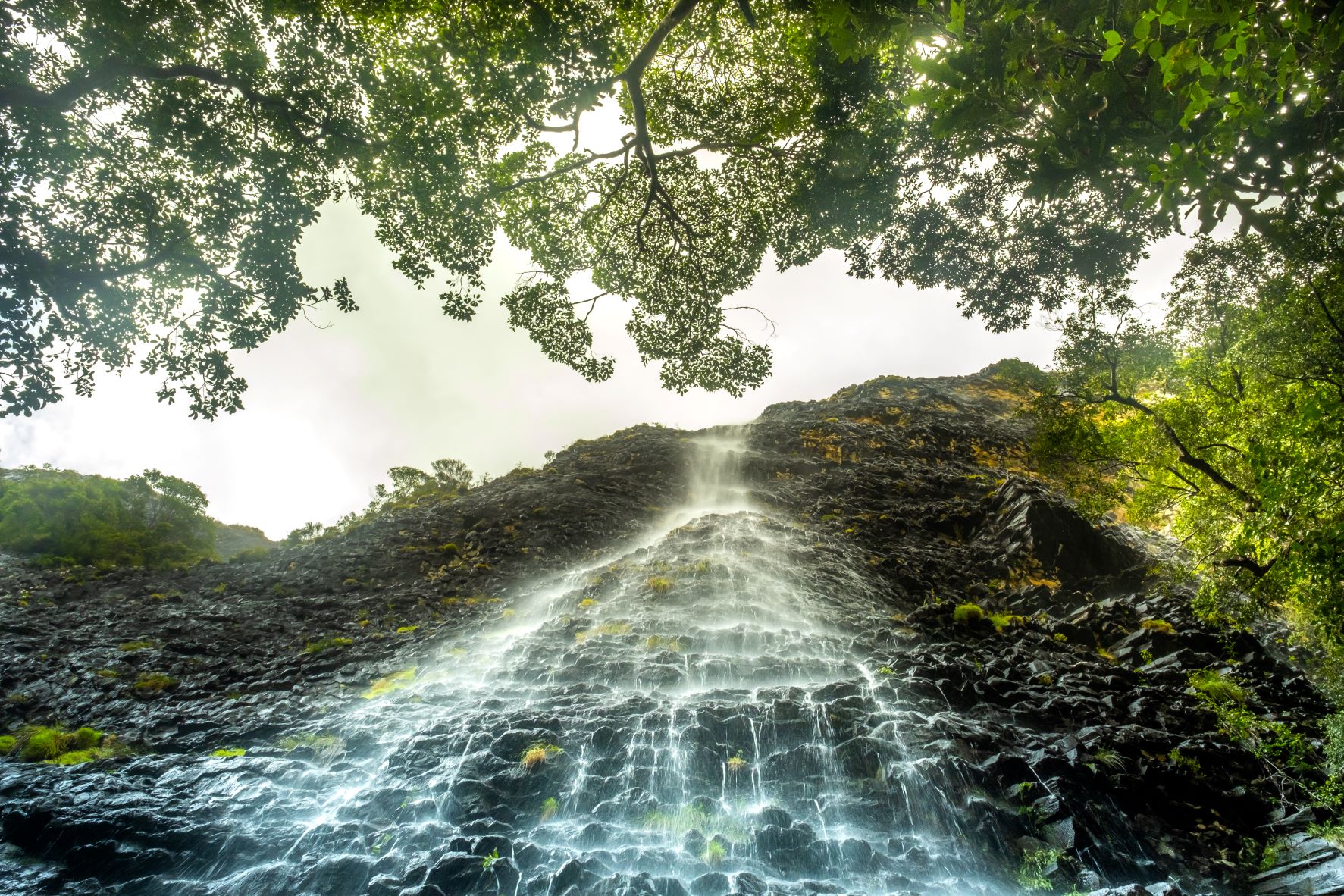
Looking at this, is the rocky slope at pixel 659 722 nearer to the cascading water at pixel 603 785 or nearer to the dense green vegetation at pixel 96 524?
the cascading water at pixel 603 785

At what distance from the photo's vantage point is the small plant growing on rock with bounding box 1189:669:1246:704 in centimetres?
1185

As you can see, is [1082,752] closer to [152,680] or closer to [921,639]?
[921,639]

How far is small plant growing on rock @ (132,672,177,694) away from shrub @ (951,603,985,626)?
19.7 metres

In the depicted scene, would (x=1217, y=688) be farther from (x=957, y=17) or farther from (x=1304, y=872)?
(x=957, y=17)

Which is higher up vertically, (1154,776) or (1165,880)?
(1154,776)

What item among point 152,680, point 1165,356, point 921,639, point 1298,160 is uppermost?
point 1165,356

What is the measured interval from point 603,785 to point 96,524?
2539 cm

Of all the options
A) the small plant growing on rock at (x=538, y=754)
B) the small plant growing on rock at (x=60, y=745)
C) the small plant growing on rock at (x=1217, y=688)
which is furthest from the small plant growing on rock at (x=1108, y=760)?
the small plant growing on rock at (x=60, y=745)

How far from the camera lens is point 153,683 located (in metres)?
12.3

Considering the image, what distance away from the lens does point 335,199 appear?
15281mm

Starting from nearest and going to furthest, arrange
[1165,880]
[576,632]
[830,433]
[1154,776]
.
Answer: [1165,880] → [1154,776] → [576,632] → [830,433]

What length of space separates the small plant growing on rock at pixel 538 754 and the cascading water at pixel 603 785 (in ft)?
0.11

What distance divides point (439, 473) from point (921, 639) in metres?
45.9

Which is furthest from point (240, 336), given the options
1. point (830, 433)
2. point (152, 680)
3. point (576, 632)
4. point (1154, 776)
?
point (830, 433)
